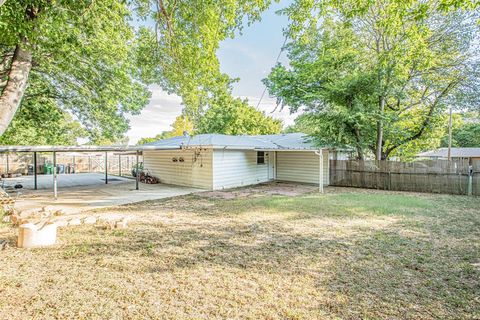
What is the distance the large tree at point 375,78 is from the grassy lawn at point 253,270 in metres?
6.21

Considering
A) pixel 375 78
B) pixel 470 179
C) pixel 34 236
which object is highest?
pixel 375 78

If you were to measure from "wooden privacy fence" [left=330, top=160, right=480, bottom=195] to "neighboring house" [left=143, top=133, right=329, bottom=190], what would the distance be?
1055mm

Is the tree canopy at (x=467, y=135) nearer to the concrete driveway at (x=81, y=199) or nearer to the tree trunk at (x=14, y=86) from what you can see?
the concrete driveway at (x=81, y=199)

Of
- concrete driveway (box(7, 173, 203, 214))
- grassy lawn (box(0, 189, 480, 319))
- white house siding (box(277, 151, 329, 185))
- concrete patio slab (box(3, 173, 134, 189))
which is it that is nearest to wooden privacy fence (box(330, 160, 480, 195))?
white house siding (box(277, 151, 329, 185))

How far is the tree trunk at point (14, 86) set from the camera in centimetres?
618

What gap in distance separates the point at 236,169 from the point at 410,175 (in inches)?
312

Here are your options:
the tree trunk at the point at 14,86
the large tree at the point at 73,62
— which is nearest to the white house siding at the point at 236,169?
the large tree at the point at 73,62

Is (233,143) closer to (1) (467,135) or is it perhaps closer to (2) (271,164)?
(2) (271,164)

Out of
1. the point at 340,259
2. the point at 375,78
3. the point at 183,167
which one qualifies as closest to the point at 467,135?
the point at 375,78

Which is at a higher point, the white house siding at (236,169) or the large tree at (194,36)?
the large tree at (194,36)

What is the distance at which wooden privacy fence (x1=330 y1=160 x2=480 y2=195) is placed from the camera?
33.6ft

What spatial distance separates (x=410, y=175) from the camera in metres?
11.3

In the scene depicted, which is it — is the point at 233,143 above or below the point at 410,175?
above

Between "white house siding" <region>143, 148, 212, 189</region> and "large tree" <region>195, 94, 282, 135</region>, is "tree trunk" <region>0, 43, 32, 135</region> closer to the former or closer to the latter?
"white house siding" <region>143, 148, 212, 189</region>
